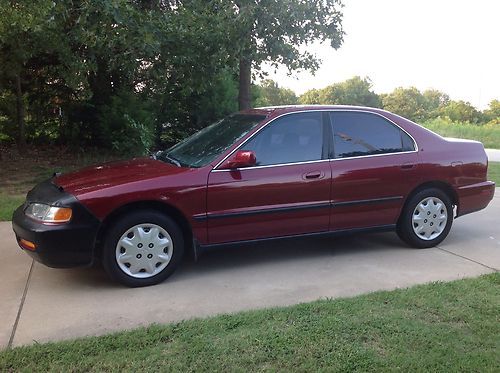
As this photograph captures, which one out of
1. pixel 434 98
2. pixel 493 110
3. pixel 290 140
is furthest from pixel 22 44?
pixel 434 98

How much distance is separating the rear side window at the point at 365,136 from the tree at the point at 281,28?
417 centimetres

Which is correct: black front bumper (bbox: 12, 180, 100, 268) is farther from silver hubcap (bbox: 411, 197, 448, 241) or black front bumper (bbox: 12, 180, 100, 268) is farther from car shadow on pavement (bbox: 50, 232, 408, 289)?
silver hubcap (bbox: 411, 197, 448, 241)

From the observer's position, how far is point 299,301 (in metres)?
4.14

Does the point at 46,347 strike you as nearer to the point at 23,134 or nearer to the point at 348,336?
the point at 348,336

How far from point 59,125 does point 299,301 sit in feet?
34.6

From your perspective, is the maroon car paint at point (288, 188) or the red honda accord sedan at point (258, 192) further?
the maroon car paint at point (288, 188)

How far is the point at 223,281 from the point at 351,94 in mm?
45527

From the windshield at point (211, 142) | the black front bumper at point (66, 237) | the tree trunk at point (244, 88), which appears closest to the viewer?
the black front bumper at point (66, 237)

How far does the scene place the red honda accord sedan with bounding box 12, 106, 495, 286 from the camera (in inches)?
170

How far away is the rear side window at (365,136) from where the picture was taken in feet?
17.1

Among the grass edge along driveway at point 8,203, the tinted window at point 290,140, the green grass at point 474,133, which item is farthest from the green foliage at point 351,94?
the tinted window at point 290,140

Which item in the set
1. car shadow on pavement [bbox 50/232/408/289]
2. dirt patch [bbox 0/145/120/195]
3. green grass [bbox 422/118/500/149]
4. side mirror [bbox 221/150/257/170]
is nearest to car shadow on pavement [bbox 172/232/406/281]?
car shadow on pavement [bbox 50/232/408/289]

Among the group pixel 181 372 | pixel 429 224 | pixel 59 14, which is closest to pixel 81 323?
pixel 181 372

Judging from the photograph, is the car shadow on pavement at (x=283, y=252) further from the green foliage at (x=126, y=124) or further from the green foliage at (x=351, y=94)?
the green foliage at (x=351, y=94)
